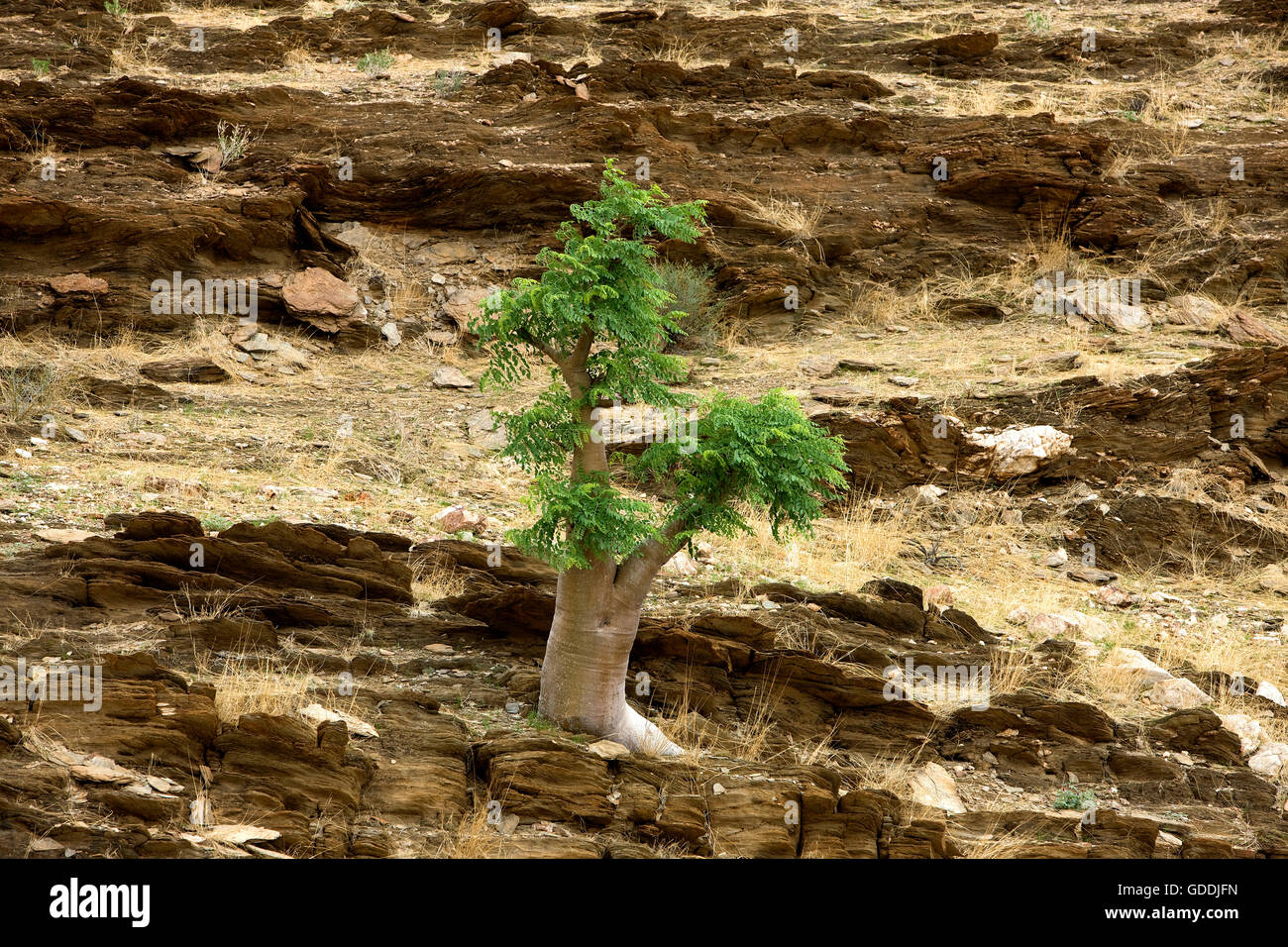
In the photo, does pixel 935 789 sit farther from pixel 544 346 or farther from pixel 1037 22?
pixel 1037 22

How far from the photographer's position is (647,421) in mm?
10578

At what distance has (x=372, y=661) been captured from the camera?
6543 mm

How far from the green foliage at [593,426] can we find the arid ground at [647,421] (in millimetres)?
1252

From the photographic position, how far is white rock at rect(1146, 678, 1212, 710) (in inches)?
300

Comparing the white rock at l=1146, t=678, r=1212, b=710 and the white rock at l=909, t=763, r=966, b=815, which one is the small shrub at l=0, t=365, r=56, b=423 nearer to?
the white rock at l=909, t=763, r=966, b=815

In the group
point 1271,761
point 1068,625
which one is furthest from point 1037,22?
point 1271,761

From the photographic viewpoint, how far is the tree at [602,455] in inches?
228

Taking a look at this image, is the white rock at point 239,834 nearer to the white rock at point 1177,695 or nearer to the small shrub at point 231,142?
the white rock at point 1177,695

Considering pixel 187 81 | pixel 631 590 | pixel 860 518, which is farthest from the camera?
pixel 187 81

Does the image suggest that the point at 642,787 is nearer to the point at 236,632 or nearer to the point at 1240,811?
the point at 236,632

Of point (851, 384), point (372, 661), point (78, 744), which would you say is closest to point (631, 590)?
point (372, 661)

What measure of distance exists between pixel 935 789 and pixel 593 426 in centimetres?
300

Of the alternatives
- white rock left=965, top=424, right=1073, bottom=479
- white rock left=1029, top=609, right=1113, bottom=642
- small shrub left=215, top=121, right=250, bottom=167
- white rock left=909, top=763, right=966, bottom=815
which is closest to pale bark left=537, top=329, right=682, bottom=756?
white rock left=909, top=763, right=966, bottom=815

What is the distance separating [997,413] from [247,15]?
46.6 feet
